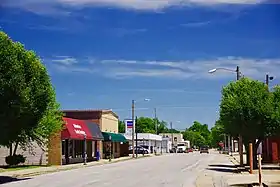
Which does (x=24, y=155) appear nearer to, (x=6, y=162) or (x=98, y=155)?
(x=6, y=162)

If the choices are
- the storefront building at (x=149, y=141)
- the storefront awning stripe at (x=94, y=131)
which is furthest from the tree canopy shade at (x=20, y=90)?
the storefront building at (x=149, y=141)

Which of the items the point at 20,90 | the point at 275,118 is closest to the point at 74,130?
the point at 275,118

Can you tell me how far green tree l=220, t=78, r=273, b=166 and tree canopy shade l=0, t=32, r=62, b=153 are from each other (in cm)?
1164

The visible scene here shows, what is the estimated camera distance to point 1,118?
2797cm

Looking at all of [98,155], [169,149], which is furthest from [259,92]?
[169,149]

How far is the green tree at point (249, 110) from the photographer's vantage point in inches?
1374

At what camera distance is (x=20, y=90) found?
27.8 metres

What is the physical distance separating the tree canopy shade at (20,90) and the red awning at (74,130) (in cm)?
1719

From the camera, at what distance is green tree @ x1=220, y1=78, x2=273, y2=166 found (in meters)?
34.9

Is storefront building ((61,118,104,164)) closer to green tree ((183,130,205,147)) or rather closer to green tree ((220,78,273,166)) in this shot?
green tree ((220,78,273,166))

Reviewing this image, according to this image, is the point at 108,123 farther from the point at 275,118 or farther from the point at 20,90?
the point at 20,90

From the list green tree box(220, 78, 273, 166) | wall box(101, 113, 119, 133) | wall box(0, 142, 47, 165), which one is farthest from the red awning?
green tree box(220, 78, 273, 166)

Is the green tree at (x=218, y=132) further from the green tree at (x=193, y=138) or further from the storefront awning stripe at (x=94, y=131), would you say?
the green tree at (x=193, y=138)

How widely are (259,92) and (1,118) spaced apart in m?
16.4
